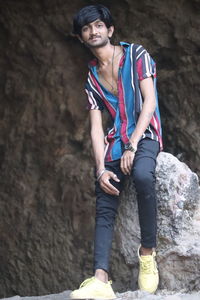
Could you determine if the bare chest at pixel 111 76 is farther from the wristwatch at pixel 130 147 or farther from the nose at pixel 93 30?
the wristwatch at pixel 130 147

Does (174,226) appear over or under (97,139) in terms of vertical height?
under

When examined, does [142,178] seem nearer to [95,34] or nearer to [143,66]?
[143,66]

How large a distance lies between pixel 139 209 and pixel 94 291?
39 cm

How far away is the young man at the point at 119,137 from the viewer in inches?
105

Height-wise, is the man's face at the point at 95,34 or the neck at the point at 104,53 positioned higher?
the man's face at the point at 95,34

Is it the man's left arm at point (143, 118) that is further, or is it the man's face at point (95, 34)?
the man's face at point (95, 34)

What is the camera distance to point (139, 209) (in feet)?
8.80

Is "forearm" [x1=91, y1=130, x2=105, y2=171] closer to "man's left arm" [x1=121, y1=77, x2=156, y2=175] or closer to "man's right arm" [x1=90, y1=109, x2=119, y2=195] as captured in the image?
"man's right arm" [x1=90, y1=109, x2=119, y2=195]

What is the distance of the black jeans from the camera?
8.69 feet

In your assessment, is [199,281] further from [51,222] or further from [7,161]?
[7,161]

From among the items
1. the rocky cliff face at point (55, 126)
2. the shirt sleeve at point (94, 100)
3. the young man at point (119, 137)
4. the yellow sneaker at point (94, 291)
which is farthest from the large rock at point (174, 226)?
the rocky cliff face at point (55, 126)

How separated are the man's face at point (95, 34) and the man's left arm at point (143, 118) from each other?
0.91ft

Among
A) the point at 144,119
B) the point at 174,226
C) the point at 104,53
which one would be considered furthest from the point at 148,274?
the point at 104,53

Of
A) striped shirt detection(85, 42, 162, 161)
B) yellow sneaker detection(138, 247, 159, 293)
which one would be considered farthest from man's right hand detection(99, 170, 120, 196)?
yellow sneaker detection(138, 247, 159, 293)
